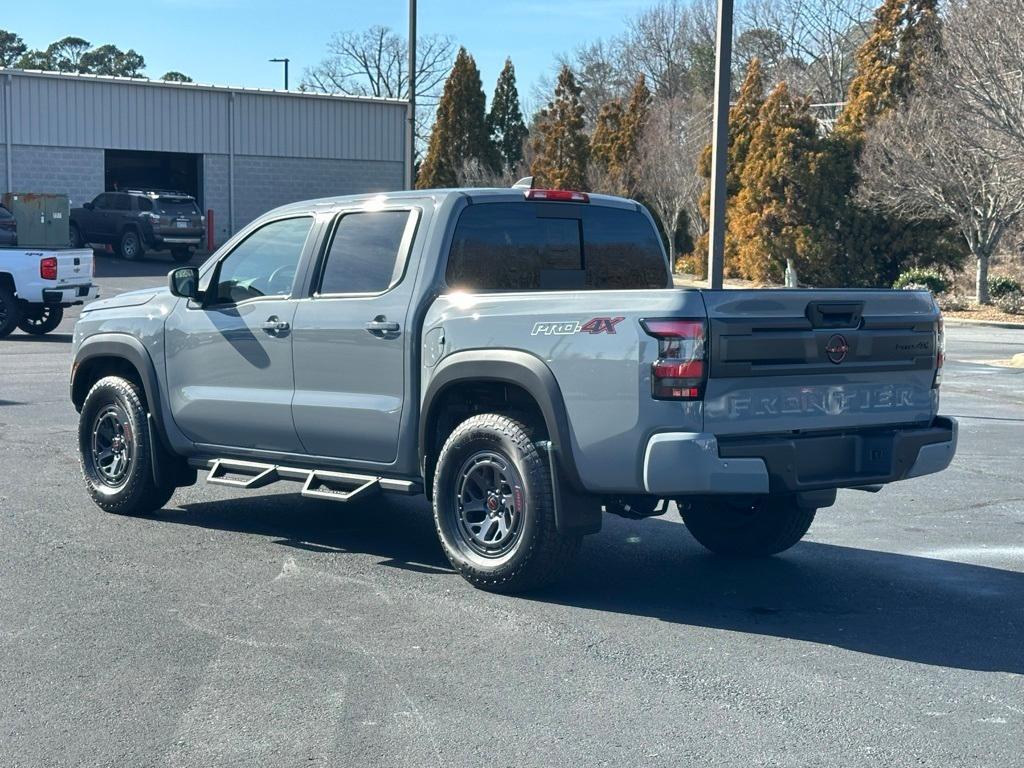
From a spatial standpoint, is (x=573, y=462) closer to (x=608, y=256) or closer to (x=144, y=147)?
(x=608, y=256)

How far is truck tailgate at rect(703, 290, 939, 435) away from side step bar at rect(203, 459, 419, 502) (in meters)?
1.94

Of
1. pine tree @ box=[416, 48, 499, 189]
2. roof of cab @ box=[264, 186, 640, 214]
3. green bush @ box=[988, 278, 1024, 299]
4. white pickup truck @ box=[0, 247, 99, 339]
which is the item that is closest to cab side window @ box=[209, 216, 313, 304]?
roof of cab @ box=[264, 186, 640, 214]

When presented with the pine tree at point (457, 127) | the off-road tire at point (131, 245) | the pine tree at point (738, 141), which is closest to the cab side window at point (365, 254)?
the pine tree at point (738, 141)

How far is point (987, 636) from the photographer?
621cm

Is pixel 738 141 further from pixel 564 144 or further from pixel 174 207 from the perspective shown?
pixel 174 207

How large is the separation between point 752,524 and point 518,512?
5.54 ft

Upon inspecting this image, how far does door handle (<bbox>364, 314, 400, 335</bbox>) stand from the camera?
7.20m

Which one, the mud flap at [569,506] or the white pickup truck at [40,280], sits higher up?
the white pickup truck at [40,280]

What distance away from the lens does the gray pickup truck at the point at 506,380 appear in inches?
243

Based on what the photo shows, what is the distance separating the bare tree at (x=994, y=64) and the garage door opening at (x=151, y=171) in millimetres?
31936

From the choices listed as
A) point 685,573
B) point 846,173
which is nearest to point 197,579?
point 685,573

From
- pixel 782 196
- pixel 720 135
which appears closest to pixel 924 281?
pixel 782 196

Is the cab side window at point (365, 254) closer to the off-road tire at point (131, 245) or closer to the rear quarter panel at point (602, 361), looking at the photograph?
the rear quarter panel at point (602, 361)

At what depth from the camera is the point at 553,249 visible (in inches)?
303
